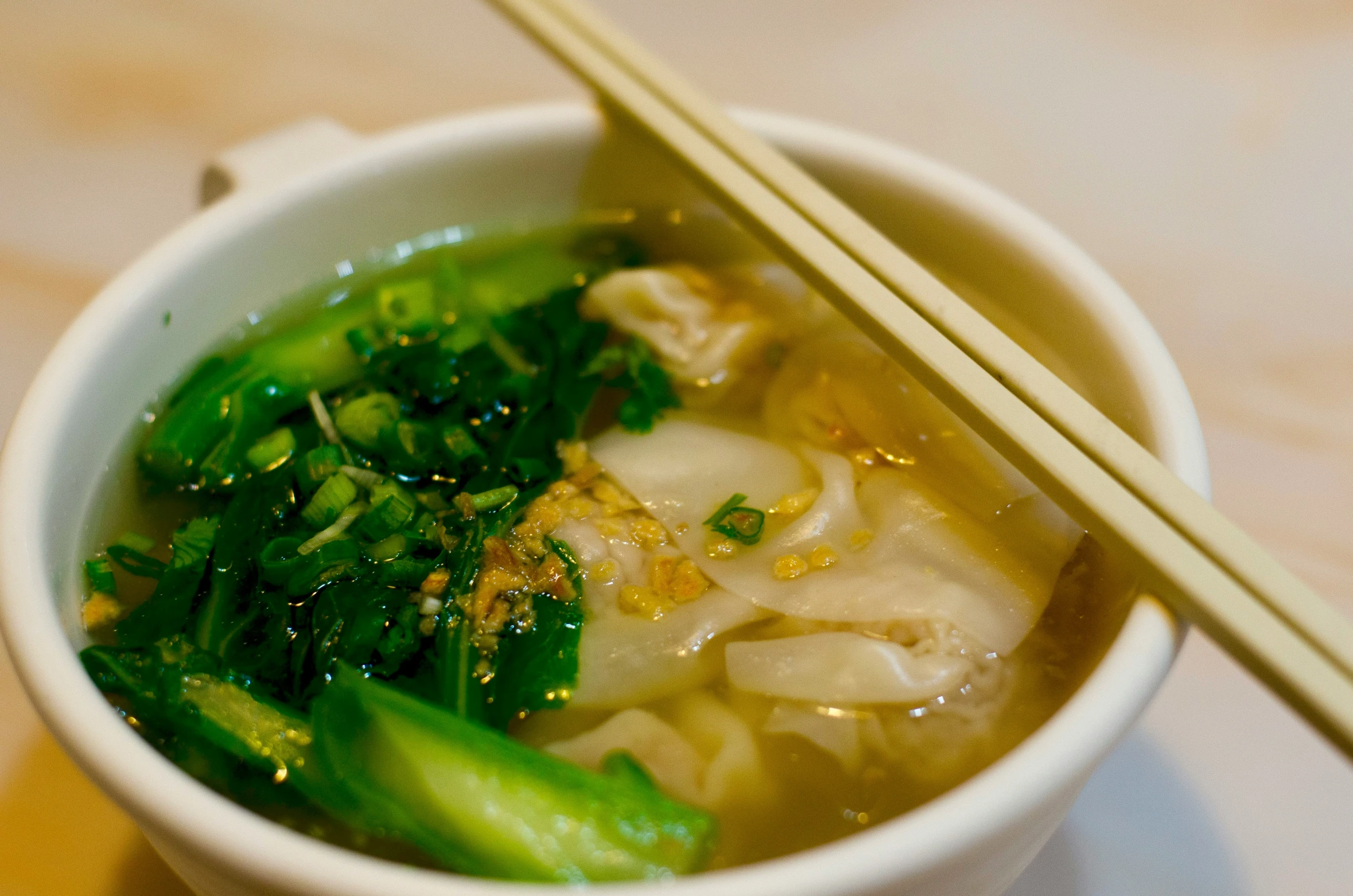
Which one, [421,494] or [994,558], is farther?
[421,494]

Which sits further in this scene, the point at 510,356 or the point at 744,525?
the point at 510,356

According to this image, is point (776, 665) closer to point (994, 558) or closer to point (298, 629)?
point (994, 558)

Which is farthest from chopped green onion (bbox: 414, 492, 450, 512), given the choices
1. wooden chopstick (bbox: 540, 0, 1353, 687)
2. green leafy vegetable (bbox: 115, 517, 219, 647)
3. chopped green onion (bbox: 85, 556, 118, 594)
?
wooden chopstick (bbox: 540, 0, 1353, 687)

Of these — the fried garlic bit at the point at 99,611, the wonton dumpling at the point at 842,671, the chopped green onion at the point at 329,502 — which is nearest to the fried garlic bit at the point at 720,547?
the wonton dumpling at the point at 842,671

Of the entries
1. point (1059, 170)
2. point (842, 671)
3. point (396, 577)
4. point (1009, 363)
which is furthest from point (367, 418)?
point (1059, 170)

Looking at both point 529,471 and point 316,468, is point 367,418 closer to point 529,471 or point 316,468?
point 316,468

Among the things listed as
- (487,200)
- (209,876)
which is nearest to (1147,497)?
(209,876)
